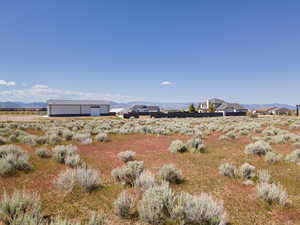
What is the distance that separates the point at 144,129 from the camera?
16.6 metres

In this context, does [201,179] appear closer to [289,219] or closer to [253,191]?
[253,191]

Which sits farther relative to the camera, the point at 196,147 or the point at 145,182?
the point at 196,147

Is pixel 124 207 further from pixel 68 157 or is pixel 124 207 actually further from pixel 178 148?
pixel 178 148

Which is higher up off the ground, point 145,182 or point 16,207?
point 16,207

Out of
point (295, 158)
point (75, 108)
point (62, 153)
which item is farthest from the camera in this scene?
point (75, 108)

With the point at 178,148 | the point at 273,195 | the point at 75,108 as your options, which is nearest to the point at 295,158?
the point at 273,195

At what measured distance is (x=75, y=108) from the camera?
1891 inches

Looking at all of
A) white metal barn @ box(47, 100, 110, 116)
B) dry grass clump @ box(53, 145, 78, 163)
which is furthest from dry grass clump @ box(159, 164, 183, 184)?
white metal barn @ box(47, 100, 110, 116)

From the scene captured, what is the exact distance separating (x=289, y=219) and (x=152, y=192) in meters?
2.77

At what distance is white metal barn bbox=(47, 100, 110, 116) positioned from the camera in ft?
147

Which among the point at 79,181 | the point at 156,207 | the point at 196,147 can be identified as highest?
the point at 156,207

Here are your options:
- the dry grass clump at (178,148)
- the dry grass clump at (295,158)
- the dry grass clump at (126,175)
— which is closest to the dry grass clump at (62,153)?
the dry grass clump at (126,175)

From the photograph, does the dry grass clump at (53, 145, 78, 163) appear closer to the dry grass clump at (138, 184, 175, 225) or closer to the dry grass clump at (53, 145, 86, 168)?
the dry grass clump at (53, 145, 86, 168)

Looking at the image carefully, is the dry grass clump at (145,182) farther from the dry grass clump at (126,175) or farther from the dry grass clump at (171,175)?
the dry grass clump at (171,175)
